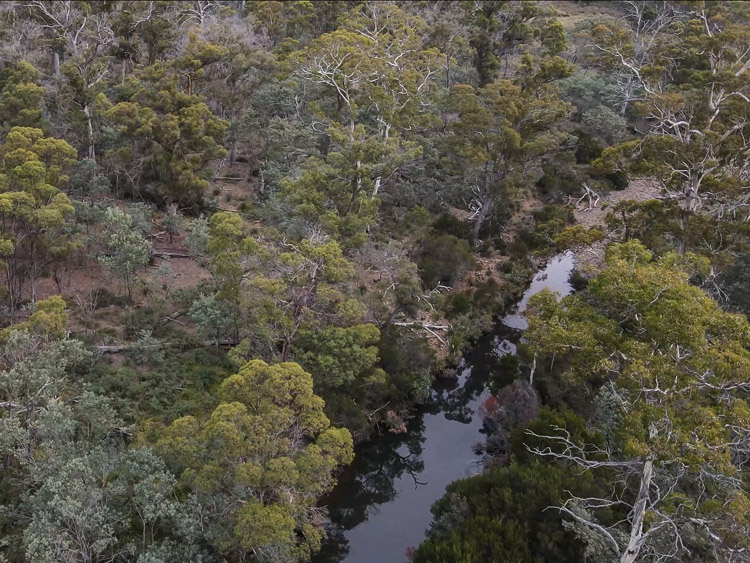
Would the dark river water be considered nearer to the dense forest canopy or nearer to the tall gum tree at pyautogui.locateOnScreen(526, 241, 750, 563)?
the dense forest canopy

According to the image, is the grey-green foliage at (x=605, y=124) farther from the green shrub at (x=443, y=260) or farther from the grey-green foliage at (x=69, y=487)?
the grey-green foliage at (x=69, y=487)

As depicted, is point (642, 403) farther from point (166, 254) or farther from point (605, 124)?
point (605, 124)

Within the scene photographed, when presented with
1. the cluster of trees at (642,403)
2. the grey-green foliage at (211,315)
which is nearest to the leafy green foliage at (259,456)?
the cluster of trees at (642,403)

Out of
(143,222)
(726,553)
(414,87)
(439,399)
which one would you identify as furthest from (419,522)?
(414,87)

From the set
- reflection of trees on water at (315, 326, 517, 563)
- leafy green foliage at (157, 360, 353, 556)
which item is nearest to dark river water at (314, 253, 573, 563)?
reflection of trees on water at (315, 326, 517, 563)

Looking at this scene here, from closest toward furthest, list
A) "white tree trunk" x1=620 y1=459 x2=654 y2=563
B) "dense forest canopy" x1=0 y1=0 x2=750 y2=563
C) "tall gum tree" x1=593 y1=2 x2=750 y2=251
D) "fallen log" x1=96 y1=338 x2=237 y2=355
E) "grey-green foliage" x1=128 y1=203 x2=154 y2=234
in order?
1. "white tree trunk" x1=620 y1=459 x2=654 y2=563
2. "dense forest canopy" x1=0 y1=0 x2=750 y2=563
3. "fallen log" x1=96 y1=338 x2=237 y2=355
4. "tall gum tree" x1=593 y1=2 x2=750 y2=251
5. "grey-green foliage" x1=128 y1=203 x2=154 y2=234

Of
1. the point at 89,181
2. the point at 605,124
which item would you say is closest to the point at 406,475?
the point at 89,181
